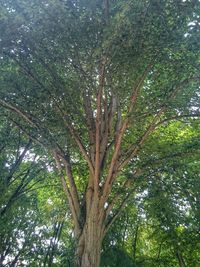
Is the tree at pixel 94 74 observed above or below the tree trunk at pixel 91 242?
above

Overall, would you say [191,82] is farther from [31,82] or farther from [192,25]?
[31,82]

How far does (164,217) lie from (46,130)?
227 inches

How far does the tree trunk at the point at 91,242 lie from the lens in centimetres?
483

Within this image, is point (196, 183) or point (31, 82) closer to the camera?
point (31, 82)

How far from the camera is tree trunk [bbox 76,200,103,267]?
483cm

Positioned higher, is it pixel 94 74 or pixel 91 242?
pixel 94 74

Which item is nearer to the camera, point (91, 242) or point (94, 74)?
point (91, 242)

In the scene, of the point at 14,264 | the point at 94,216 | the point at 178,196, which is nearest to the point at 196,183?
the point at 178,196

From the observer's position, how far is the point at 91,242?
194 inches

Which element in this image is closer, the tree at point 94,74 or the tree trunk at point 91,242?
the tree at point 94,74

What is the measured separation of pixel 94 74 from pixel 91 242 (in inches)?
111

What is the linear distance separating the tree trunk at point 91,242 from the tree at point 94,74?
0.6 inches

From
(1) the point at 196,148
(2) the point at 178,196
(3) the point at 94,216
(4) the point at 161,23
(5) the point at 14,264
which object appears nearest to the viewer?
(4) the point at 161,23

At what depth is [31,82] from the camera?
5883mm
